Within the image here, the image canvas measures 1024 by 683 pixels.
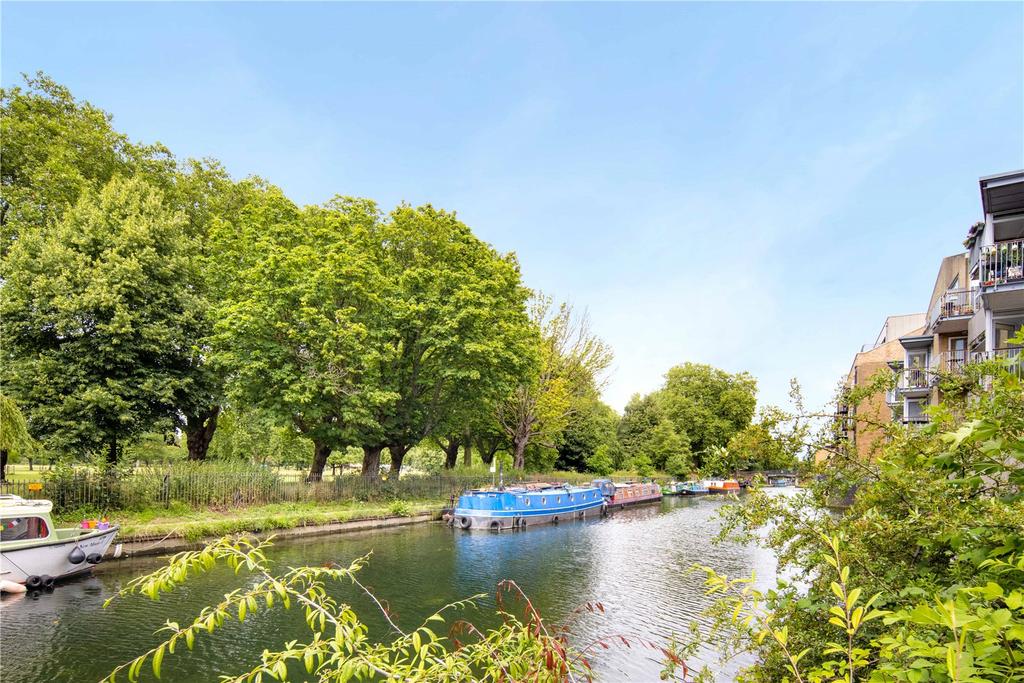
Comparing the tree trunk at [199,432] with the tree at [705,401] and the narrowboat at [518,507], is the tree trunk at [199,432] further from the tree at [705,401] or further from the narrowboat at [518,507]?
the tree at [705,401]

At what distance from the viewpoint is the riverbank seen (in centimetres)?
1653

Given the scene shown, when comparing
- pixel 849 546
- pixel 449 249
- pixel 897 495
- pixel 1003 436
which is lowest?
pixel 849 546

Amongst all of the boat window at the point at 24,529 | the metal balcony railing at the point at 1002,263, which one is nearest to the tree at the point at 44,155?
the boat window at the point at 24,529

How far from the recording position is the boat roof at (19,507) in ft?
41.2

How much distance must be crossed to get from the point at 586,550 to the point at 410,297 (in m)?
13.8

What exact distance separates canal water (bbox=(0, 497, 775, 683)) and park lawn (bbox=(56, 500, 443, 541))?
122 cm

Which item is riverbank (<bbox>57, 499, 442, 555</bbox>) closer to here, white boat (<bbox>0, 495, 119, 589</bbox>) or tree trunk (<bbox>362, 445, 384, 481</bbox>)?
white boat (<bbox>0, 495, 119, 589</bbox>)

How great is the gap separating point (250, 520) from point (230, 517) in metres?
1.41

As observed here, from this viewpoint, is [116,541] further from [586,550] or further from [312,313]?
[586,550]

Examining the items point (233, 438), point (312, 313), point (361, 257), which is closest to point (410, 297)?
point (361, 257)

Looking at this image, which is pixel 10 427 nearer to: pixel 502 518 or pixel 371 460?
pixel 371 460

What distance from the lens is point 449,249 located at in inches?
1101

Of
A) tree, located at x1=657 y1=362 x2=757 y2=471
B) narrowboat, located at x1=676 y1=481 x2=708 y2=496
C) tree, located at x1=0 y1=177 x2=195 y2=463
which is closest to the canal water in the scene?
tree, located at x1=0 y1=177 x2=195 y2=463

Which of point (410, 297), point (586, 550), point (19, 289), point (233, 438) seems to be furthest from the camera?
point (233, 438)
